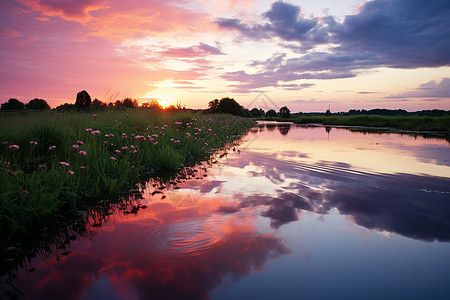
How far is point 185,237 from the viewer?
392 cm

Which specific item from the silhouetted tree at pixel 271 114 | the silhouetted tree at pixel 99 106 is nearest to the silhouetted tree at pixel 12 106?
the silhouetted tree at pixel 99 106

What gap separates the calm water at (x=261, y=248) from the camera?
9.14ft

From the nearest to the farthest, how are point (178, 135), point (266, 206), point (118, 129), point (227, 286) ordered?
point (227, 286), point (266, 206), point (118, 129), point (178, 135)

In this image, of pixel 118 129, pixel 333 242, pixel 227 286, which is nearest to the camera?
pixel 227 286

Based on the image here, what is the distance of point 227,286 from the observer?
2.81 metres

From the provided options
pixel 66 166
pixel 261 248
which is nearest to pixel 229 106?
pixel 66 166

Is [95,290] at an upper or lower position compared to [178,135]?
lower

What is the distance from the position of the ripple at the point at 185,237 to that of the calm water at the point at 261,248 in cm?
1

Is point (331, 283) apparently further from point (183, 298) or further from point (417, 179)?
point (417, 179)

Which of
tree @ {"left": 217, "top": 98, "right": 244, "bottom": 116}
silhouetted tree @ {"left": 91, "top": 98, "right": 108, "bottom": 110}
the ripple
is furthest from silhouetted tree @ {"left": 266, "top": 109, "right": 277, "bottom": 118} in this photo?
the ripple

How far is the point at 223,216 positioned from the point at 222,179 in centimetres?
288

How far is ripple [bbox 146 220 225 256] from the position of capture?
3.56 m

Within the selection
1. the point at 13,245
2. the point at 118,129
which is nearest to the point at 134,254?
the point at 13,245

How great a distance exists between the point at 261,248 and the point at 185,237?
113 centimetres
